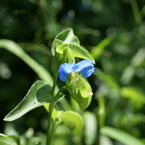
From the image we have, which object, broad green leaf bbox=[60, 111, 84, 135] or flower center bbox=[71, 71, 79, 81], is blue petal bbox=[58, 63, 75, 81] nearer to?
flower center bbox=[71, 71, 79, 81]

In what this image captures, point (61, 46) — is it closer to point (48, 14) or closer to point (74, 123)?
point (74, 123)

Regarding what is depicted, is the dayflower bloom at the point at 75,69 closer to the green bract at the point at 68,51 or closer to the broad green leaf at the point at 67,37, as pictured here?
the green bract at the point at 68,51

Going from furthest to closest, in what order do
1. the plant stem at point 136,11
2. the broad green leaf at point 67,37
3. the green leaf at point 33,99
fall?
1. the plant stem at point 136,11
2. the broad green leaf at point 67,37
3. the green leaf at point 33,99

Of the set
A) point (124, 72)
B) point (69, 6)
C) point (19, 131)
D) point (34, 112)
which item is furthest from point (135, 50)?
point (19, 131)

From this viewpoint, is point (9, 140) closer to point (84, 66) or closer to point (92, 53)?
point (84, 66)

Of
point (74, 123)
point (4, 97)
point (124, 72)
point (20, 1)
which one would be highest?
point (20, 1)

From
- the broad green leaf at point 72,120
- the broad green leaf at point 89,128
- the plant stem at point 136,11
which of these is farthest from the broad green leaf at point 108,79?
the broad green leaf at point 72,120

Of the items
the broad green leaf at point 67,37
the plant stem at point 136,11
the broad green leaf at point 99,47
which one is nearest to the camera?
the broad green leaf at point 67,37

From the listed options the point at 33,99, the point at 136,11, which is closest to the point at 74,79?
the point at 33,99
